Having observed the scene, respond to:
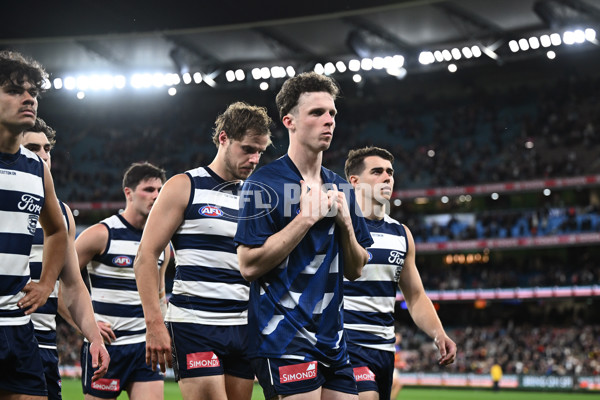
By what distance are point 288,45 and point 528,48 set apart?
11351 millimetres

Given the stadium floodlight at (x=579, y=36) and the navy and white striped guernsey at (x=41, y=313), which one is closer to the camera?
the navy and white striped guernsey at (x=41, y=313)

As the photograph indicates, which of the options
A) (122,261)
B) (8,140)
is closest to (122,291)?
(122,261)

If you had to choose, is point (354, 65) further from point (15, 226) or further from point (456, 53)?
point (15, 226)

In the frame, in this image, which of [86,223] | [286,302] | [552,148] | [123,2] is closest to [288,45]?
[123,2]

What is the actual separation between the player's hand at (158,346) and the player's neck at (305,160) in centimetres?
138

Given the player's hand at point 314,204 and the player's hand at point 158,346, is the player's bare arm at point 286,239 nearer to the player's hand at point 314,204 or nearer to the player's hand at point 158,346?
the player's hand at point 314,204

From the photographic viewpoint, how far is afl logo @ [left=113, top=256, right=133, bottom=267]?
22.3 feet

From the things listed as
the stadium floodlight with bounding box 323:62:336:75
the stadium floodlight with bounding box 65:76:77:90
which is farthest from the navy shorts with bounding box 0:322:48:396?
the stadium floodlight with bounding box 65:76:77:90

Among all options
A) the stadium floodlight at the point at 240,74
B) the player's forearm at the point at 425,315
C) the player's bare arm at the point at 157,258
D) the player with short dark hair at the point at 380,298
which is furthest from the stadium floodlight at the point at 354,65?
the player's bare arm at the point at 157,258

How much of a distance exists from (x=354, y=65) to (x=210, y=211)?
1297 inches

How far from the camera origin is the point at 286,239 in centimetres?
395

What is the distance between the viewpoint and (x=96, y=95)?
143 feet

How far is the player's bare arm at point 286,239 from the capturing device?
155 inches

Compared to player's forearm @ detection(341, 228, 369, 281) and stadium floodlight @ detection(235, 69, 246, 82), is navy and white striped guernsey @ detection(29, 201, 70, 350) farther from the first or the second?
stadium floodlight @ detection(235, 69, 246, 82)
